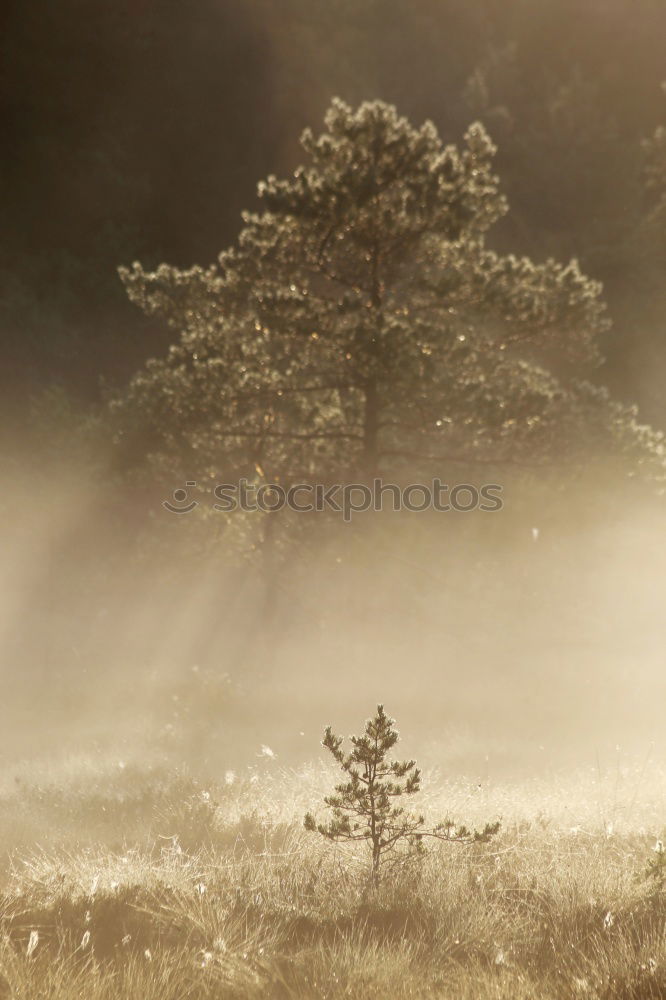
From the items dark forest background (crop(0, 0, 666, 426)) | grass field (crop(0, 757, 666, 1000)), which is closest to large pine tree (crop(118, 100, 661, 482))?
grass field (crop(0, 757, 666, 1000))

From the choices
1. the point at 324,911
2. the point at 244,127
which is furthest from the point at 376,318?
the point at 244,127

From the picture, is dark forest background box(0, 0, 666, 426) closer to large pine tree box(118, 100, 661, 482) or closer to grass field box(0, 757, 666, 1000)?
large pine tree box(118, 100, 661, 482)

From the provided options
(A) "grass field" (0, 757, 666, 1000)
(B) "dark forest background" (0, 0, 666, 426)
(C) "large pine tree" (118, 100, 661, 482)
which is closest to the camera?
(A) "grass field" (0, 757, 666, 1000)

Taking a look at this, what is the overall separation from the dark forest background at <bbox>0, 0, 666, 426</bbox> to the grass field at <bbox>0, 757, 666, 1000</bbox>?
2461 cm

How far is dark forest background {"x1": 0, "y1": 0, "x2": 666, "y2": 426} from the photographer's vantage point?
3459cm

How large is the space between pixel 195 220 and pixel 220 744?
39686mm

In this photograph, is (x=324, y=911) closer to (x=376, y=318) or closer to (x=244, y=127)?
(x=376, y=318)

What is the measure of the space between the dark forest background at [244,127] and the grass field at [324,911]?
2461 cm

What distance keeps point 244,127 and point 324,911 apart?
61.8 meters

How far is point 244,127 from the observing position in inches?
2258

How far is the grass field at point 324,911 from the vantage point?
4406mm

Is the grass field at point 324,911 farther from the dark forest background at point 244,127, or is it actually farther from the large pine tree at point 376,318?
the dark forest background at point 244,127

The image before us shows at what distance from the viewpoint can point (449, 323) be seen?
1580cm

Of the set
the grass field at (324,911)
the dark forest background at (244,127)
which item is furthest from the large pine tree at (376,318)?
the dark forest background at (244,127)
